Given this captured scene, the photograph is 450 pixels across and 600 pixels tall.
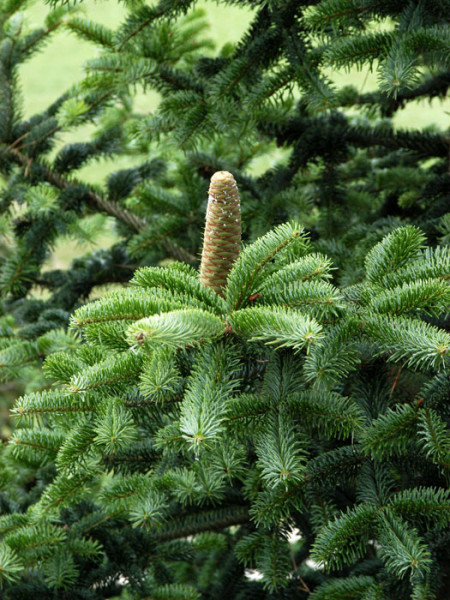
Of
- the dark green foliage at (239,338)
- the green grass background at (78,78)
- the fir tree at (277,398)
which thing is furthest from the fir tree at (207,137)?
the green grass background at (78,78)

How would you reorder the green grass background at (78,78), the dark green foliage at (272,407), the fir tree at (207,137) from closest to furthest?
the dark green foliage at (272,407)
the fir tree at (207,137)
the green grass background at (78,78)

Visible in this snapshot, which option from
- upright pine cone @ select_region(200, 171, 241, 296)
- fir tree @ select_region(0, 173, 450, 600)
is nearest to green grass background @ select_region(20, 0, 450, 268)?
fir tree @ select_region(0, 173, 450, 600)

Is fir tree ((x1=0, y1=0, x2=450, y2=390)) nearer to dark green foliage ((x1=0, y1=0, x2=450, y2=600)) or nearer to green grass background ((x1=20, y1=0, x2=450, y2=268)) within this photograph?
dark green foliage ((x1=0, y1=0, x2=450, y2=600))

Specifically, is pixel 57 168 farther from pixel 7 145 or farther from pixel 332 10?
pixel 332 10

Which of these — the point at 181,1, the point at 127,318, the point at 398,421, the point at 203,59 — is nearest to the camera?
the point at 127,318

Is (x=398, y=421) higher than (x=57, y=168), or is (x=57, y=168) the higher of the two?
(x=57, y=168)

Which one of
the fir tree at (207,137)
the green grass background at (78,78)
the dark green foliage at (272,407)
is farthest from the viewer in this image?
the green grass background at (78,78)

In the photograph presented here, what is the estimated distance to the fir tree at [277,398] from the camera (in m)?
0.59

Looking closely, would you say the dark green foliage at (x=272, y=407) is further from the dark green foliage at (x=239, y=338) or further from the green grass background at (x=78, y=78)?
the green grass background at (x=78, y=78)

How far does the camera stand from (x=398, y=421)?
69cm

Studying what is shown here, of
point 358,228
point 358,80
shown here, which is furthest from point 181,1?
point 358,80

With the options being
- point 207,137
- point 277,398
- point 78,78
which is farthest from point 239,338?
point 78,78

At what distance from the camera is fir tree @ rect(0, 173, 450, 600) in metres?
0.59

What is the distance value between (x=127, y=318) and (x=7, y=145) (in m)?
1.02
